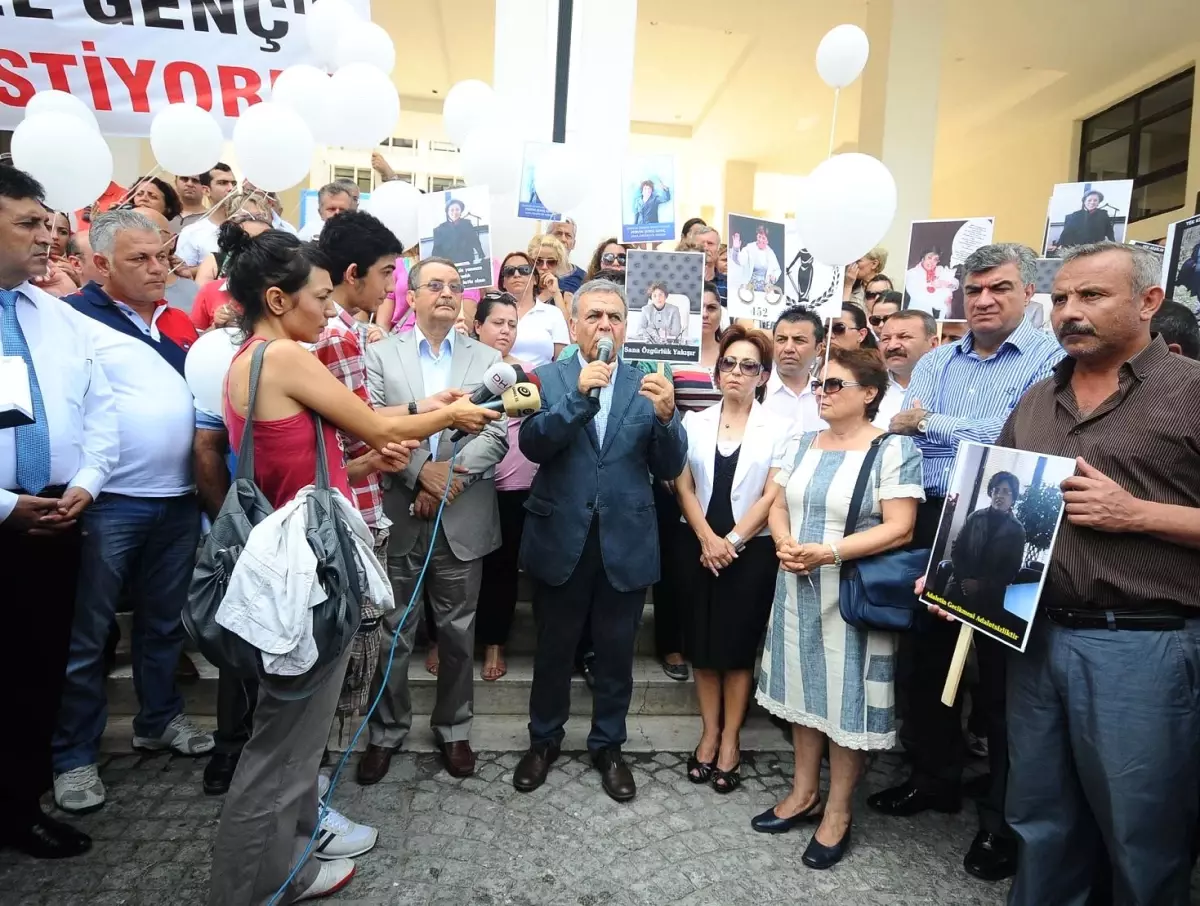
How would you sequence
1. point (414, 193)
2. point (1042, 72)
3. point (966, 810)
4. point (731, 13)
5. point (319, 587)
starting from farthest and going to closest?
1. point (1042, 72)
2. point (731, 13)
3. point (414, 193)
4. point (966, 810)
5. point (319, 587)

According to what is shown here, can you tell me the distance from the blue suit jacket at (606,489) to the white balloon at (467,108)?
2972 millimetres

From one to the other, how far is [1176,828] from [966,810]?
1.22 metres

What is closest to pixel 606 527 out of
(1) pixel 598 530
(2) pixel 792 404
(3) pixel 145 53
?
(1) pixel 598 530

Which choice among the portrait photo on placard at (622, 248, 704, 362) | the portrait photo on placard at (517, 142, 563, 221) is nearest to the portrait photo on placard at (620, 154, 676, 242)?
the portrait photo on placard at (517, 142, 563, 221)

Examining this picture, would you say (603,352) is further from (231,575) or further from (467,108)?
(467,108)

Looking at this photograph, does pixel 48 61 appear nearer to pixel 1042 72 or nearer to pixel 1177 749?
pixel 1177 749

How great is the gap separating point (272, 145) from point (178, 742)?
3.03 metres

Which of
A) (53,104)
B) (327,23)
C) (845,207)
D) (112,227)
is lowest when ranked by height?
(112,227)

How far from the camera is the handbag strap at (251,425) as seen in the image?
2006 millimetres

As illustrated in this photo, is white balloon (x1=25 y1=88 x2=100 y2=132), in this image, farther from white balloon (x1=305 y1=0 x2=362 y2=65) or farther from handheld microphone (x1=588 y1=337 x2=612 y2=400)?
handheld microphone (x1=588 y1=337 x2=612 y2=400)

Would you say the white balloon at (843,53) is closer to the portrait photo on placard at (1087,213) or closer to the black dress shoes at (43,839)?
the portrait photo on placard at (1087,213)

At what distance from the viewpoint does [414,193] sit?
4.34 metres

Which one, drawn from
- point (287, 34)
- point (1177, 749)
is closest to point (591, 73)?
point (287, 34)

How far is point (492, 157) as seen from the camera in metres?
4.84
